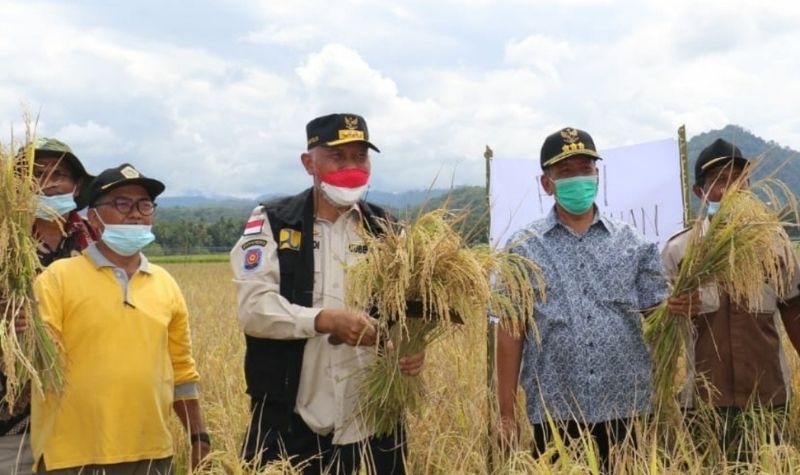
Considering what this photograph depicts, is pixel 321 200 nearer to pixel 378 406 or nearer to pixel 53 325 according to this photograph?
pixel 378 406

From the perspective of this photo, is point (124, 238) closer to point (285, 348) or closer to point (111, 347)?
point (111, 347)

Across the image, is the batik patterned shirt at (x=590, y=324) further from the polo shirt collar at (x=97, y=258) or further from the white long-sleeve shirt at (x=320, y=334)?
the polo shirt collar at (x=97, y=258)

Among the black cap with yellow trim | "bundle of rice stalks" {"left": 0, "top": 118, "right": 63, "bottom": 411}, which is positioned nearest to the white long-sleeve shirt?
"bundle of rice stalks" {"left": 0, "top": 118, "right": 63, "bottom": 411}

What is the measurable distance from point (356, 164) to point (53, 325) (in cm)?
133

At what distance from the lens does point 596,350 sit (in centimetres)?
322

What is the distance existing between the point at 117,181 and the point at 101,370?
0.73 metres

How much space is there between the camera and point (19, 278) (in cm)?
251

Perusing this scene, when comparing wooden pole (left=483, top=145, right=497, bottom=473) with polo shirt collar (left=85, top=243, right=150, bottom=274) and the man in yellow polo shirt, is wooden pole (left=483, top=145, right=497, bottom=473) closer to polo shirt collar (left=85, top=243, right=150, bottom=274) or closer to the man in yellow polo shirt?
the man in yellow polo shirt

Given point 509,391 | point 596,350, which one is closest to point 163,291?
point 509,391

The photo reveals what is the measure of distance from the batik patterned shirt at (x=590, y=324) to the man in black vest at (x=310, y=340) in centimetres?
61

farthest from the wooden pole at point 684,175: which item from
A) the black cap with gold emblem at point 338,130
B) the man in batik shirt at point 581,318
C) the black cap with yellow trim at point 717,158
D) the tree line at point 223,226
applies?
the black cap with gold emblem at point 338,130

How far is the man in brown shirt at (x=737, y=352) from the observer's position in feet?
11.7

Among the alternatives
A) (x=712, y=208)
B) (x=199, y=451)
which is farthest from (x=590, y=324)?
(x=199, y=451)

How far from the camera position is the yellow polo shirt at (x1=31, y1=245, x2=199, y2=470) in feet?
9.05
